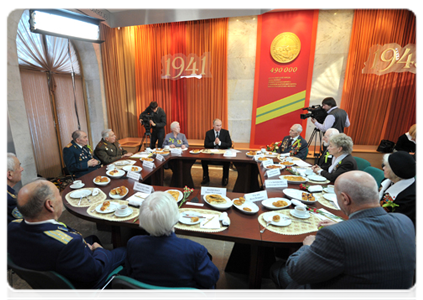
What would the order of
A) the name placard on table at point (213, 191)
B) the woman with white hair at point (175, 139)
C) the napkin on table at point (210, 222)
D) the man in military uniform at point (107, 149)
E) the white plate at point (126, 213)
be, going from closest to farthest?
the napkin on table at point (210, 222) < the white plate at point (126, 213) < the name placard on table at point (213, 191) < the man in military uniform at point (107, 149) < the woman with white hair at point (175, 139)

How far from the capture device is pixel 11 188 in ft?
5.80

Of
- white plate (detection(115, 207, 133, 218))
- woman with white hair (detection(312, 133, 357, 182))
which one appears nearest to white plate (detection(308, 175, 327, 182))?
woman with white hair (detection(312, 133, 357, 182))

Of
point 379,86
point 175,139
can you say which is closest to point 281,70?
point 379,86

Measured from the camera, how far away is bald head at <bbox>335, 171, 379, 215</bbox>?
1.07m

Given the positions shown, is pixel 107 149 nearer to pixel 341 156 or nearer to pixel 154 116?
pixel 154 116

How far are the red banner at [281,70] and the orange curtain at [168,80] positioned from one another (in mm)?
915

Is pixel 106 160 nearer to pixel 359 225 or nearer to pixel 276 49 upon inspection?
pixel 359 225

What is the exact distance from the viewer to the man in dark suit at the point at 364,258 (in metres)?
0.93

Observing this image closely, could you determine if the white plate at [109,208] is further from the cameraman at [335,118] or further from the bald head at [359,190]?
the cameraman at [335,118]

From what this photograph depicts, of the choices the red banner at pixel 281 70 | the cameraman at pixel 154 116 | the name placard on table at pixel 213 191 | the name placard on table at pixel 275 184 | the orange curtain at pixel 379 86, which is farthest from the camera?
the cameraman at pixel 154 116

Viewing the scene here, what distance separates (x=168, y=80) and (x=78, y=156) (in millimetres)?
3540

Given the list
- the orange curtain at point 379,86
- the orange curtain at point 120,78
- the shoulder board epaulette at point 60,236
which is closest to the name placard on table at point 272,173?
the shoulder board epaulette at point 60,236

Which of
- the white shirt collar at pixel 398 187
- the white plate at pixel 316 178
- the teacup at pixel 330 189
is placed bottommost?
the teacup at pixel 330 189

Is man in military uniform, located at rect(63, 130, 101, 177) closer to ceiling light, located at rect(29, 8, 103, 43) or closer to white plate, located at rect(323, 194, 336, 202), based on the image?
ceiling light, located at rect(29, 8, 103, 43)
